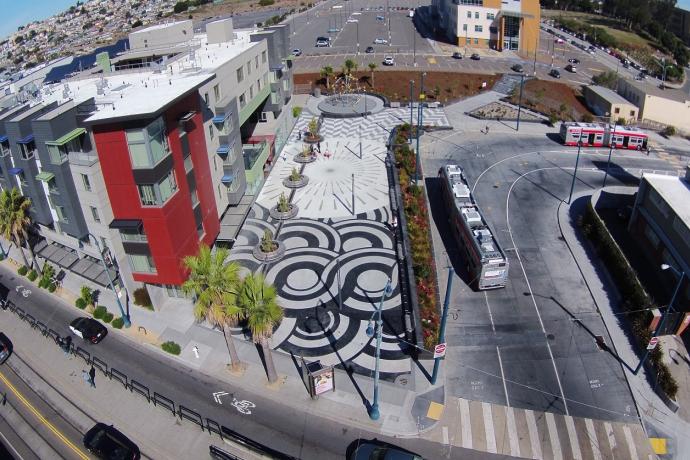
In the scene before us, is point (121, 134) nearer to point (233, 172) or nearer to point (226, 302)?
point (226, 302)

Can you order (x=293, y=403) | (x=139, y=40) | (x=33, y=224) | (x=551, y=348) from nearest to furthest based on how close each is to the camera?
(x=293, y=403) → (x=551, y=348) → (x=33, y=224) → (x=139, y=40)

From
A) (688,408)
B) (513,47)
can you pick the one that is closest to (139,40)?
(688,408)

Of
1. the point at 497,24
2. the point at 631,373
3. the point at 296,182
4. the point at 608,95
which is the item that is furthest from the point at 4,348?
the point at 497,24

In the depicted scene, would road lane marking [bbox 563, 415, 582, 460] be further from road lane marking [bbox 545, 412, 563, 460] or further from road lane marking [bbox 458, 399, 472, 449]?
road lane marking [bbox 458, 399, 472, 449]

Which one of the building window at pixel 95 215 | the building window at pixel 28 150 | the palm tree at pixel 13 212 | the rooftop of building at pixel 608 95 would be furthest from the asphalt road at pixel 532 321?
the palm tree at pixel 13 212

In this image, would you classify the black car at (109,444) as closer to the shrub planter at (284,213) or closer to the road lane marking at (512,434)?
the road lane marking at (512,434)
